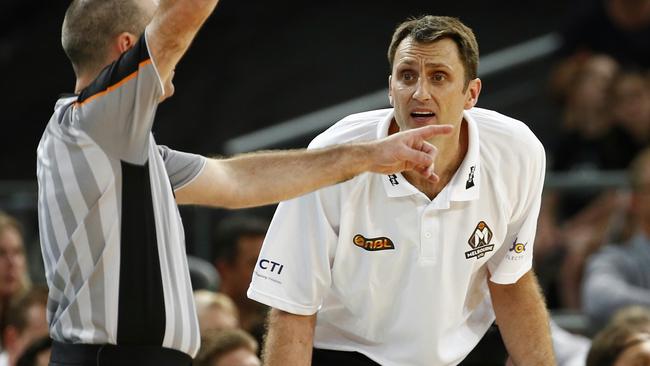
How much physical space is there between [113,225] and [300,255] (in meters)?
1.05

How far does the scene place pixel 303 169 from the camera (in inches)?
174

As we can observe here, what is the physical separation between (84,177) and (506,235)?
5.95 ft

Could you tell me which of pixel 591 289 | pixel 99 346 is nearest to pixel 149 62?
pixel 99 346

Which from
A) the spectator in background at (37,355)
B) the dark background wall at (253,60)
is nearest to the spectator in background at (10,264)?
the spectator in background at (37,355)

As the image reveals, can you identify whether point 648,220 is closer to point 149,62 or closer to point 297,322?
point 297,322

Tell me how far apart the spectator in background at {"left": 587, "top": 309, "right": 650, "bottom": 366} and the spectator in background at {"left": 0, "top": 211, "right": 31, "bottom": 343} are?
138 inches

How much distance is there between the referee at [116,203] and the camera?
3896mm

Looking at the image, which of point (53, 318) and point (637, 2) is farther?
point (637, 2)

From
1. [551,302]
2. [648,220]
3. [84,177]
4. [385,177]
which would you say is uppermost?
[84,177]

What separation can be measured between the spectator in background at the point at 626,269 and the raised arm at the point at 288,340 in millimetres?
3214

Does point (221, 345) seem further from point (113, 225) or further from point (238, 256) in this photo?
point (113, 225)

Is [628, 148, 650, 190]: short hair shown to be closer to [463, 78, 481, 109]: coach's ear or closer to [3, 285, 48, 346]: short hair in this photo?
[463, 78, 481, 109]: coach's ear

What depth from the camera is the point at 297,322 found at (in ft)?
16.1

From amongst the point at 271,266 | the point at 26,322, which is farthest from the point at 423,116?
the point at 26,322
